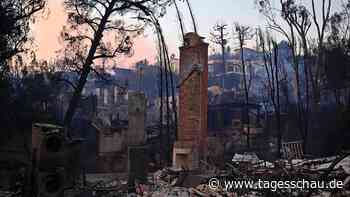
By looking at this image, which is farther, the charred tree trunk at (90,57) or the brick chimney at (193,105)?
the charred tree trunk at (90,57)

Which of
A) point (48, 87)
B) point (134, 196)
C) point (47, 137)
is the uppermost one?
point (48, 87)

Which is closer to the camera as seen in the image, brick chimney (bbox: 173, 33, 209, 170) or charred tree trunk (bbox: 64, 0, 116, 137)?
brick chimney (bbox: 173, 33, 209, 170)

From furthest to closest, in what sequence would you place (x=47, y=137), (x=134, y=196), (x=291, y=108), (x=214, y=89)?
(x=214, y=89) → (x=291, y=108) → (x=134, y=196) → (x=47, y=137)

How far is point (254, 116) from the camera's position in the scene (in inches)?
1353

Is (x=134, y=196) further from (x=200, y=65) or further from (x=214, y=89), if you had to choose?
(x=214, y=89)

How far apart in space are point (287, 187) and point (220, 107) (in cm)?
2317

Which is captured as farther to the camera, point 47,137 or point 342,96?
point 342,96

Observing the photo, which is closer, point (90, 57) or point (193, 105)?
point (193, 105)

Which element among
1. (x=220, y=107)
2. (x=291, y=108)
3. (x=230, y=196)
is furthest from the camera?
(x=220, y=107)

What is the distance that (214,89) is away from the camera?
5100cm

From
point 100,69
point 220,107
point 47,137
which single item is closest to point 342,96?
point 220,107

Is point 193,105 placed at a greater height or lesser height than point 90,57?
lesser

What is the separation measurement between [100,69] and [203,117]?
542 centimetres

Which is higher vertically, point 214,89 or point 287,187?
point 214,89
